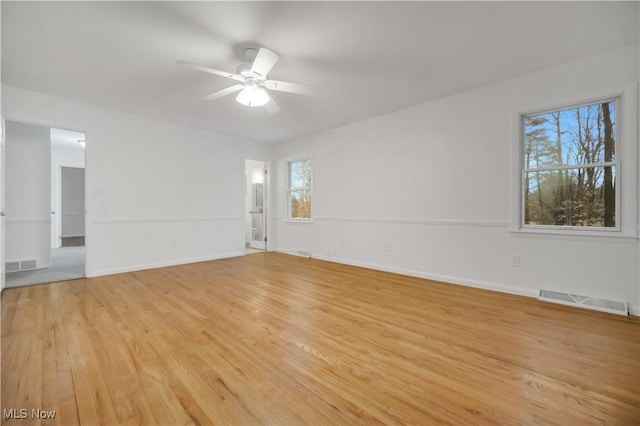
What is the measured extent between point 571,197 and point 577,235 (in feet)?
1.41

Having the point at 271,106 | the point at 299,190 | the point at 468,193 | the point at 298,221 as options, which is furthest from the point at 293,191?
the point at 468,193

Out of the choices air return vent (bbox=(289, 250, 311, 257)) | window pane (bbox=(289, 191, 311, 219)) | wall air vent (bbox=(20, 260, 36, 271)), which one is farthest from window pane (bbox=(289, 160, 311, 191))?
wall air vent (bbox=(20, 260, 36, 271))

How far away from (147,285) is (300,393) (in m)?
3.04

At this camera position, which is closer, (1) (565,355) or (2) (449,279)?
(1) (565,355)

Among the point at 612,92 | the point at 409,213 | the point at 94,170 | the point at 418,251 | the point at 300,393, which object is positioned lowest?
the point at 300,393

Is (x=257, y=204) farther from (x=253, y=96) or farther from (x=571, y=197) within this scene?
(x=571, y=197)

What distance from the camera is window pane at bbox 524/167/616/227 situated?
2748mm

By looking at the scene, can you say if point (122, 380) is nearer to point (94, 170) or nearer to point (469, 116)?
point (94, 170)

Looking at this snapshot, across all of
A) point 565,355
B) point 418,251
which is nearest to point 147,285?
point 418,251

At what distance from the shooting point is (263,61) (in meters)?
2.35

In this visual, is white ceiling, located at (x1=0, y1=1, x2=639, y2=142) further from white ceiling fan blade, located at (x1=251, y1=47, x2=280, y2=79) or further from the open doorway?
the open doorway

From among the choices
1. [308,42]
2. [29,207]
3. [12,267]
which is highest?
[308,42]

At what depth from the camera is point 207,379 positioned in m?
1.57

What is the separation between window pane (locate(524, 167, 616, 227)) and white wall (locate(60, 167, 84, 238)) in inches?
485
